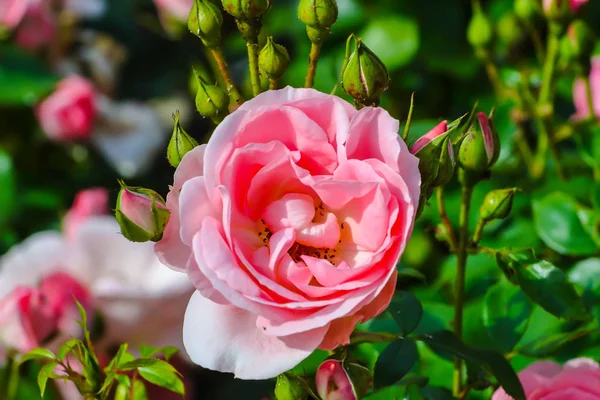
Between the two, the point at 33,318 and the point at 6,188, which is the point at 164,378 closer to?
the point at 33,318

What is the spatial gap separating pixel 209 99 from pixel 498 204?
22cm

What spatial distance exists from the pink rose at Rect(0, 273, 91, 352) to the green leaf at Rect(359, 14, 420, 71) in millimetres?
613

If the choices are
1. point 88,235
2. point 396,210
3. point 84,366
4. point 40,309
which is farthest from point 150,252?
point 396,210

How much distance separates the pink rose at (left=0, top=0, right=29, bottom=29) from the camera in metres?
1.47

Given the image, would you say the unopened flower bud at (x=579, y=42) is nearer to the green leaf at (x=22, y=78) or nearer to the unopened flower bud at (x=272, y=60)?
the unopened flower bud at (x=272, y=60)

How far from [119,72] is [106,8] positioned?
16 cm

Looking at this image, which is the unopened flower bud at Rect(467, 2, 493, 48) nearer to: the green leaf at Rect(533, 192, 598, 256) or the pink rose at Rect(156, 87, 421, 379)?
the green leaf at Rect(533, 192, 598, 256)

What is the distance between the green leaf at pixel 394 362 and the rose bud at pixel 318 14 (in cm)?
22

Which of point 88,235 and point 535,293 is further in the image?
point 88,235

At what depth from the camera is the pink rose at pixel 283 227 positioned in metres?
0.49

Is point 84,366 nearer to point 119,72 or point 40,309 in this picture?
point 40,309

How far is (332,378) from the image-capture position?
53cm

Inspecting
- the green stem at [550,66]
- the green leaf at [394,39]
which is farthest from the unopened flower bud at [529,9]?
the green leaf at [394,39]

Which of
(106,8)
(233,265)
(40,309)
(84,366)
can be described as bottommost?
(106,8)
